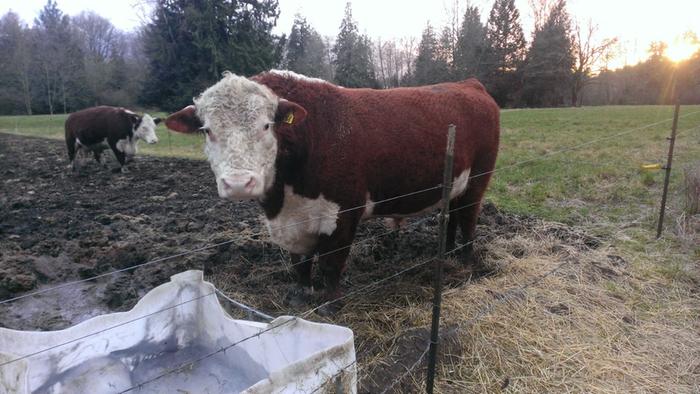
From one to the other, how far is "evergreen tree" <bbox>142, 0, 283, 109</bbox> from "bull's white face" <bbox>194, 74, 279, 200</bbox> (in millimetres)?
20968

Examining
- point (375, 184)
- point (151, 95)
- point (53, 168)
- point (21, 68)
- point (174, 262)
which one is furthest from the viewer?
point (21, 68)

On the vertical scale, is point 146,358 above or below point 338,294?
below

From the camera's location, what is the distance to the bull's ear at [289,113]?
315 centimetres

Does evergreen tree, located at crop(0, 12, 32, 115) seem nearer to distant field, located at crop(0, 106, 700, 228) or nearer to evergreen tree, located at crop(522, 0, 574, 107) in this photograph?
distant field, located at crop(0, 106, 700, 228)

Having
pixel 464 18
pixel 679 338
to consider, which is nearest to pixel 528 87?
pixel 464 18

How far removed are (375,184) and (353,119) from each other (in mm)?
567

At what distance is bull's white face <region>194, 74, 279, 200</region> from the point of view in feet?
9.26

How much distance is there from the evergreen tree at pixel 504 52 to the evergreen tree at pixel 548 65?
37.7 inches

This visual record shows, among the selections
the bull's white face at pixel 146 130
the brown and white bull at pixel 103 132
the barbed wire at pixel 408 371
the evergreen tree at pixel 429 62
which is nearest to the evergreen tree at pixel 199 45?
the bull's white face at pixel 146 130

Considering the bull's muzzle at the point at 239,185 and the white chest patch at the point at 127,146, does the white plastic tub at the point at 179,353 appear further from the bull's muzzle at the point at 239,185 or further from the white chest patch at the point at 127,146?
the white chest patch at the point at 127,146

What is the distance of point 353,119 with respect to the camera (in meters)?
3.65

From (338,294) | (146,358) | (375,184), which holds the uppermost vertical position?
(375,184)

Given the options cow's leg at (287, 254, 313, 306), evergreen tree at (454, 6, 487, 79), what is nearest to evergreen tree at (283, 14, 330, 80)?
evergreen tree at (454, 6, 487, 79)

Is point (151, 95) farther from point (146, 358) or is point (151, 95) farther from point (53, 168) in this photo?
point (146, 358)
